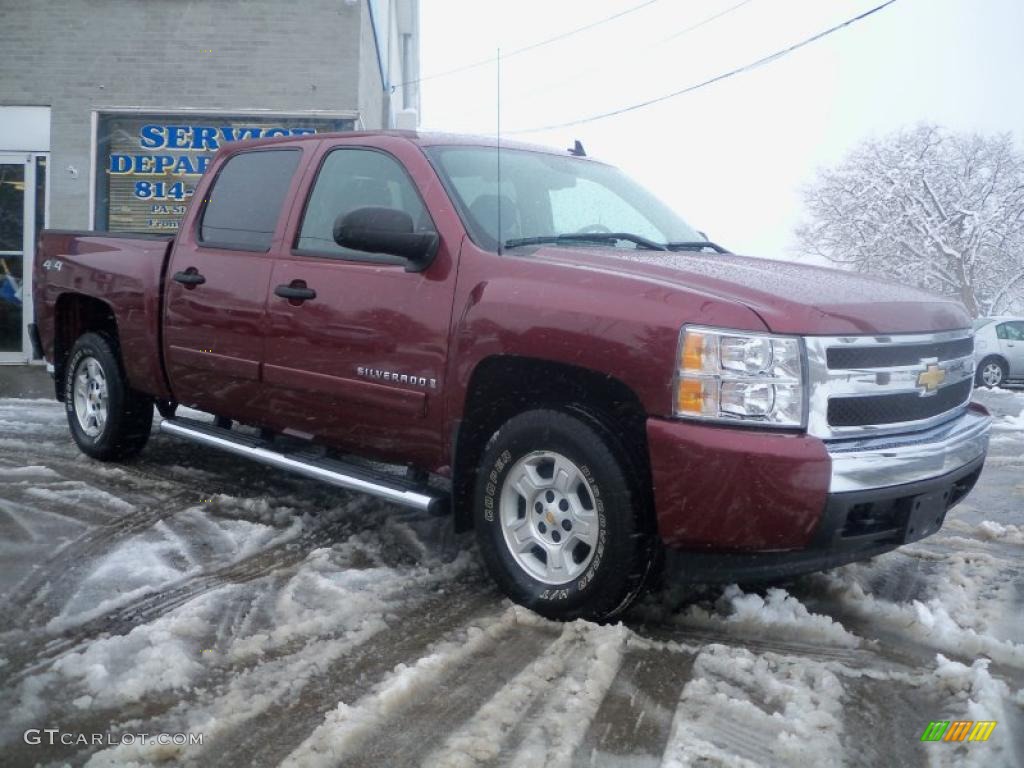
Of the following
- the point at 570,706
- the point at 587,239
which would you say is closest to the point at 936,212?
the point at 587,239

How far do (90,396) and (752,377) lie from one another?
4.66 metres

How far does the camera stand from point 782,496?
3.05 meters

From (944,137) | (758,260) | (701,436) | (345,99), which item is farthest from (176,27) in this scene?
(944,137)

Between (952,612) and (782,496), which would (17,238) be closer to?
(782,496)

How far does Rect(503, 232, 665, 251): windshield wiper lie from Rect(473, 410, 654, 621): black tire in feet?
2.74

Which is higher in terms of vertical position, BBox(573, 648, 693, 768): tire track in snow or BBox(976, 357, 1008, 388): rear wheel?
BBox(976, 357, 1008, 388): rear wheel

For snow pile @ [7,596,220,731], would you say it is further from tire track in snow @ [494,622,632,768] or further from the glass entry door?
the glass entry door

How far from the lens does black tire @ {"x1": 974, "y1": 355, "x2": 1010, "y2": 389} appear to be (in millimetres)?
17303

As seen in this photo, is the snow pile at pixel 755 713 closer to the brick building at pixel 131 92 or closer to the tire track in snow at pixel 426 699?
the tire track in snow at pixel 426 699

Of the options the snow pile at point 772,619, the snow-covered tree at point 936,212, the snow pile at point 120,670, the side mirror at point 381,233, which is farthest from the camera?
the snow-covered tree at point 936,212

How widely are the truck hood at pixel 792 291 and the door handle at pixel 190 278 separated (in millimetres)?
2103

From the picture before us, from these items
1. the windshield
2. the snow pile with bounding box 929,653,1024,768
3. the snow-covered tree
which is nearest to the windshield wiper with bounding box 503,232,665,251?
the windshield

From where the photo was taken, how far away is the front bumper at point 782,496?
306 centimetres

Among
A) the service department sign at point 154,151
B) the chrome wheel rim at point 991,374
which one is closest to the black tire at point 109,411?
the service department sign at point 154,151
